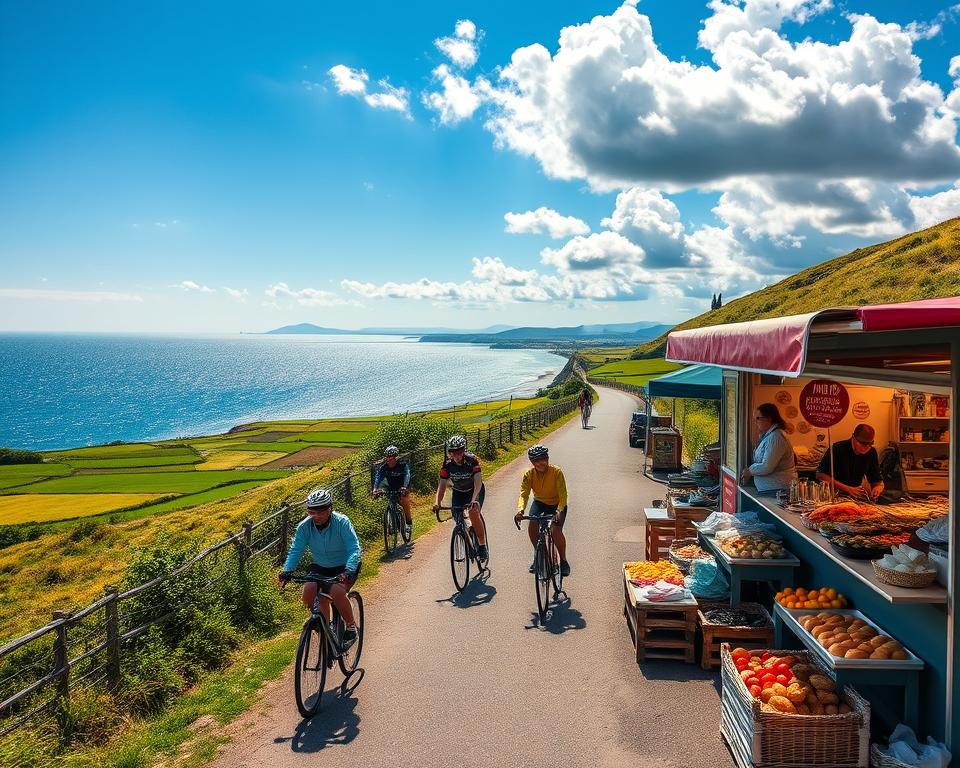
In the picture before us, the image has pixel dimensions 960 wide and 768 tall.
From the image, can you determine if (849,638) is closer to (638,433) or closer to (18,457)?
(638,433)

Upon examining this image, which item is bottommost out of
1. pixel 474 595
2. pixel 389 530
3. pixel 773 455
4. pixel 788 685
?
pixel 474 595

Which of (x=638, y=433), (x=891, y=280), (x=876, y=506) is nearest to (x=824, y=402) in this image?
(x=876, y=506)

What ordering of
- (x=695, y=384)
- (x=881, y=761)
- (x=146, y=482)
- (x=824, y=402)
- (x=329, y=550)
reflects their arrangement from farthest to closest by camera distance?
(x=146, y=482) → (x=695, y=384) → (x=824, y=402) → (x=329, y=550) → (x=881, y=761)

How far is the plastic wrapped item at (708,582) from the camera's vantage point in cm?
704

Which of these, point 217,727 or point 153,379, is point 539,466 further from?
point 153,379

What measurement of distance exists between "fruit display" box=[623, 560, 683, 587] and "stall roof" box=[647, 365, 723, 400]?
6.34 metres

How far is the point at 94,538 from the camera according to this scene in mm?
30500

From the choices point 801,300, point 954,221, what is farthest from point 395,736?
point 954,221

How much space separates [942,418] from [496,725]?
688 centimetres

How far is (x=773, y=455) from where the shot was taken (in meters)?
7.73

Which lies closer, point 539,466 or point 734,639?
point 734,639

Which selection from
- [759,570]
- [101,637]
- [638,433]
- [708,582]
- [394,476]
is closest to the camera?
[759,570]

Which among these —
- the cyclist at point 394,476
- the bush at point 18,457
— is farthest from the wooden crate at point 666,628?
the bush at point 18,457

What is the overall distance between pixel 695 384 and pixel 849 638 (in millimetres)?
9632
